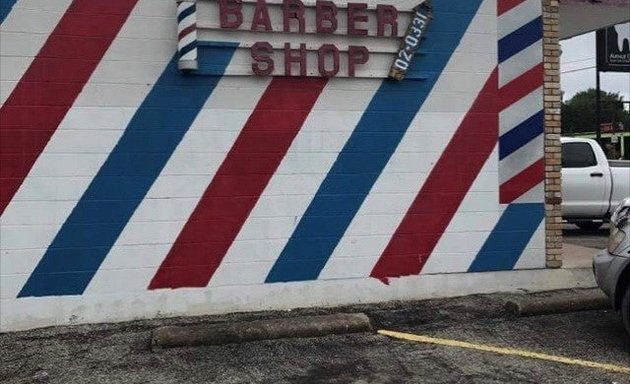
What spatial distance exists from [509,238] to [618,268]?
200 cm

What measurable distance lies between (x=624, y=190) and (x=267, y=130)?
331 inches

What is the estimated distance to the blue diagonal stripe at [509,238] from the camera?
7.46m

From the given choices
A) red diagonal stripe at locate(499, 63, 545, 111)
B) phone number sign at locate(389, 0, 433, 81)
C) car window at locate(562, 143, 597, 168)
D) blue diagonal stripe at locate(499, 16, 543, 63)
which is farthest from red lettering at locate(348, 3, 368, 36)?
car window at locate(562, 143, 597, 168)

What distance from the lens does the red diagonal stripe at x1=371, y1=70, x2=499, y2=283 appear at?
7.17m

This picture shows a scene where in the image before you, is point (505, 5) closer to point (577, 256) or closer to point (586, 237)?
point (577, 256)

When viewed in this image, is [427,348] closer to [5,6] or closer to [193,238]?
[193,238]

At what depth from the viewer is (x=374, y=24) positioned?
699 cm

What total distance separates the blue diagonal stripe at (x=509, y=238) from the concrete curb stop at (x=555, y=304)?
0.60 meters

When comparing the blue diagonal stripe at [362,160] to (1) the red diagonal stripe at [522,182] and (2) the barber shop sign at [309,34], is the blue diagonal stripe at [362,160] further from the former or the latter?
(1) the red diagonal stripe at [522,182]

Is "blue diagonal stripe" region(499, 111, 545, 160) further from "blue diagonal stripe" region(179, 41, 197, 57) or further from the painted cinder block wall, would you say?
"blue diagonal stripe" region(179, 41, 197, 57)

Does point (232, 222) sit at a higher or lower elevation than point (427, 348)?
higher

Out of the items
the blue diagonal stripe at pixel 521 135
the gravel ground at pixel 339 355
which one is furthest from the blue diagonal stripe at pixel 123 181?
the blue diagonal stripe at pixel 521 135

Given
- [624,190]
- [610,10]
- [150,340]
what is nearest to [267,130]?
[150,340]

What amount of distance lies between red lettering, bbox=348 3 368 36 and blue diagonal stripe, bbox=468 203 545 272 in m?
2.63
